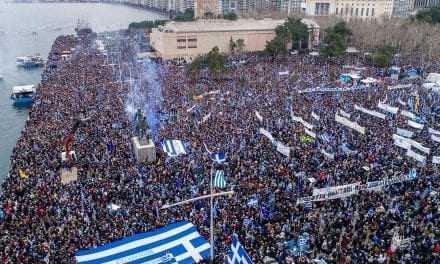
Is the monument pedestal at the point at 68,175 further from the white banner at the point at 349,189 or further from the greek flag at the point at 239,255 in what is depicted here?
the greek flag at the point at 239,255

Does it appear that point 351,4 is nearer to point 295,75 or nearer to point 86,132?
point 295,75

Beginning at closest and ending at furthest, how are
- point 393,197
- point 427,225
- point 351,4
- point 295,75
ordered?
point 427,225 < point 393,197 < point 295,75 < point 351,4

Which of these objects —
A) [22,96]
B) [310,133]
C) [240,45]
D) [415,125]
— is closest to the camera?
[310,133]

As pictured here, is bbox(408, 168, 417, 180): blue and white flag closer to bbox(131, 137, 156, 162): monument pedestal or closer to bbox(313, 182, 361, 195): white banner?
bbox(313, 182, 361, 195): white banner

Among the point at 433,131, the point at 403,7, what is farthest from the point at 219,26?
the point at 403,7

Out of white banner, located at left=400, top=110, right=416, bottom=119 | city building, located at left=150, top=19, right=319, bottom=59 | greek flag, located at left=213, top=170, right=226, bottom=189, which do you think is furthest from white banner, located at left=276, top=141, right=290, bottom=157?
city building, located at left=150, top=19, right=319, bottom=59

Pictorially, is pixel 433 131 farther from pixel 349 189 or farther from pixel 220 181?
pixel 220 181

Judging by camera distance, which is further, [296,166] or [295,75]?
[295,75]

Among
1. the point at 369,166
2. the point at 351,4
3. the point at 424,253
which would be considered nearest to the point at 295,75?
the point at 369,166
